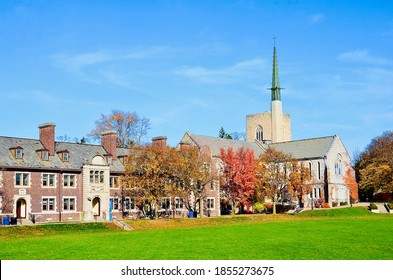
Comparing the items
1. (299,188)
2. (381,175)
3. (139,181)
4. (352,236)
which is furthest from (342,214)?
(352,236)

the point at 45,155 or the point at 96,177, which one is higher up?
the point at 45,155

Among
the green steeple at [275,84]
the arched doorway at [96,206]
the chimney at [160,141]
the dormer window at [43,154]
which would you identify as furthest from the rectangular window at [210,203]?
the green steeple at [275,84]

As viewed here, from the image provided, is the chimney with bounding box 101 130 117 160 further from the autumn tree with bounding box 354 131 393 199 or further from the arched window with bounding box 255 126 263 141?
the arched window with bounding box 255 126 263 141

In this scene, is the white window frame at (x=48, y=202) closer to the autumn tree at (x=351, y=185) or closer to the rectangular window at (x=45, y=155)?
the rectangular window at (x=45, y=155)

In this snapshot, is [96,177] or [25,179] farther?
[96,177]

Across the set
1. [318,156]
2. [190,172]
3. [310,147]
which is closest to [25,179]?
[190,172]

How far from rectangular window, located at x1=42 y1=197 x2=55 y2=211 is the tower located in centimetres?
5528

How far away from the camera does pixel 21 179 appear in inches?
1965

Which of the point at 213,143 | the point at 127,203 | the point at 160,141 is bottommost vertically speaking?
the point at 127,203

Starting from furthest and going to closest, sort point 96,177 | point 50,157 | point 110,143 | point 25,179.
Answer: point 110,143, point 96,177, point 50,157, point 25,179

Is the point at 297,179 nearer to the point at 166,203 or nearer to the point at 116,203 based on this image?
the point at 166,203

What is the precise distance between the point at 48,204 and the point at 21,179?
3460mm

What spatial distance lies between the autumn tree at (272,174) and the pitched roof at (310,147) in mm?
14679

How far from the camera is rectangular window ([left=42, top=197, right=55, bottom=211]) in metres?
51.2
